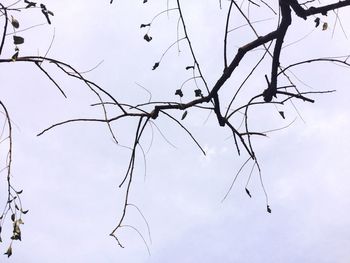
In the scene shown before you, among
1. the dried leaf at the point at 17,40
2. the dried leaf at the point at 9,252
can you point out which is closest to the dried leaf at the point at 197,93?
the dried leaf at the point at 17,40

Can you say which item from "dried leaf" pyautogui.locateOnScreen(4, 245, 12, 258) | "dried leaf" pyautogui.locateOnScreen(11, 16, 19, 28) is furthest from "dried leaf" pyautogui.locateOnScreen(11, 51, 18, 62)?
"dried leaf" pyautogui.locateOnScreen(4, 245, 12, 258)

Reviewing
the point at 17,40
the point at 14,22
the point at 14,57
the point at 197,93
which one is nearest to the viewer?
the point at 14,57

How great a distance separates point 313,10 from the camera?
255 cm

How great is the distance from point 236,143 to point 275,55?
22.1 inches

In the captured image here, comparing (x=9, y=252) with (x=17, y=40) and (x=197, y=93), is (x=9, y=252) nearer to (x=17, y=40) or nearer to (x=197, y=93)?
(x=17, y=40)

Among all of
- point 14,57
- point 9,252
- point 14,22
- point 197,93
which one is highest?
point 197,93

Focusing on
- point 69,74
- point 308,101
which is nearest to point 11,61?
point 69,74

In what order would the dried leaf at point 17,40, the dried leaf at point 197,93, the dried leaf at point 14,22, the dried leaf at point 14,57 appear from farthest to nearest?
the dried leaf at point 197,93
the dried leaf at point 17,40
the dried leaf at point 14,22
the dried leaf at point 14,57

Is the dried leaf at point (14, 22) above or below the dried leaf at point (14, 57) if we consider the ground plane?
above

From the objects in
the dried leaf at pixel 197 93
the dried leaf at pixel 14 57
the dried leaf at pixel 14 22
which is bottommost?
the dried leaf at pixel 14 57

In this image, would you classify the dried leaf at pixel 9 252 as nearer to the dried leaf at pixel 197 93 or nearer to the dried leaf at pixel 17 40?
the dried leaf at pixel 17 40

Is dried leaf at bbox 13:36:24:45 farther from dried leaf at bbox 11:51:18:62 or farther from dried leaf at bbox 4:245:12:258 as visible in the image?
dried leaf at bbox 4:245:12:258

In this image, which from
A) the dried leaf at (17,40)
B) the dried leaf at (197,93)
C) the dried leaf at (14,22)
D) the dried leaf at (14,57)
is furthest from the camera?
the dried leaf at (197,93)

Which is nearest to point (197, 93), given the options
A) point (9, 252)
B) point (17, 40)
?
point (17, 40)
